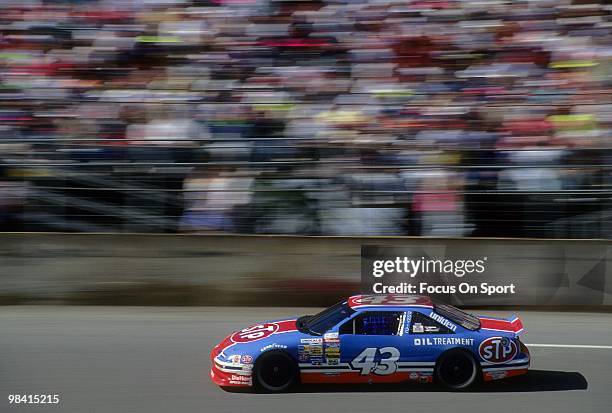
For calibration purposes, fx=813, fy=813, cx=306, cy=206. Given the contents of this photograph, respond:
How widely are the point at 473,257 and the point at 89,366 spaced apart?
Result: 5492 millimetres

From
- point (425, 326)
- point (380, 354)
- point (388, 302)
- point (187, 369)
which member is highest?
point (388, 302)

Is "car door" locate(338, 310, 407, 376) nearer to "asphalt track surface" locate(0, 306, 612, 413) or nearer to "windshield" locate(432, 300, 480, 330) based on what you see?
"asphalt track surface" locate(0, 306, 612, 413)

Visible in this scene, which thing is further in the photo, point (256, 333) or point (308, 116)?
point (308, 116)

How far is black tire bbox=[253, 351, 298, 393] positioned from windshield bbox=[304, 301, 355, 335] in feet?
1.35

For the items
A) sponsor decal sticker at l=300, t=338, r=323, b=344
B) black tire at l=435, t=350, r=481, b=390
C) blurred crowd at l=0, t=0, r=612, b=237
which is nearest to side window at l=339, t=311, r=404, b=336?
sponsor decal sticker at l=300, t=338, r=323, b=344

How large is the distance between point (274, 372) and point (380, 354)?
3.49 feet

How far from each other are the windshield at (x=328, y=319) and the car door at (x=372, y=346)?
0.13m

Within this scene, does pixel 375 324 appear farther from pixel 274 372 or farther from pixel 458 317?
pixel 274 372

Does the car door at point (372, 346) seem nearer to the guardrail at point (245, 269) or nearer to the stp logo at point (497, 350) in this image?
the stp logo at point (497, 350)

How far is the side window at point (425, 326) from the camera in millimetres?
8039

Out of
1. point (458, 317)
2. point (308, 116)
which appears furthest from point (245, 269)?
point (458, 317)

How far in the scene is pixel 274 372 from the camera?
8047 millimetres

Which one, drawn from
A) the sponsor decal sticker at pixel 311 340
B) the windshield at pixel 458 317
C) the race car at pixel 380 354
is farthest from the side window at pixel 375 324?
the windshield at pixel 458 317

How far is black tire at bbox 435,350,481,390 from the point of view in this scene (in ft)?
26.2
